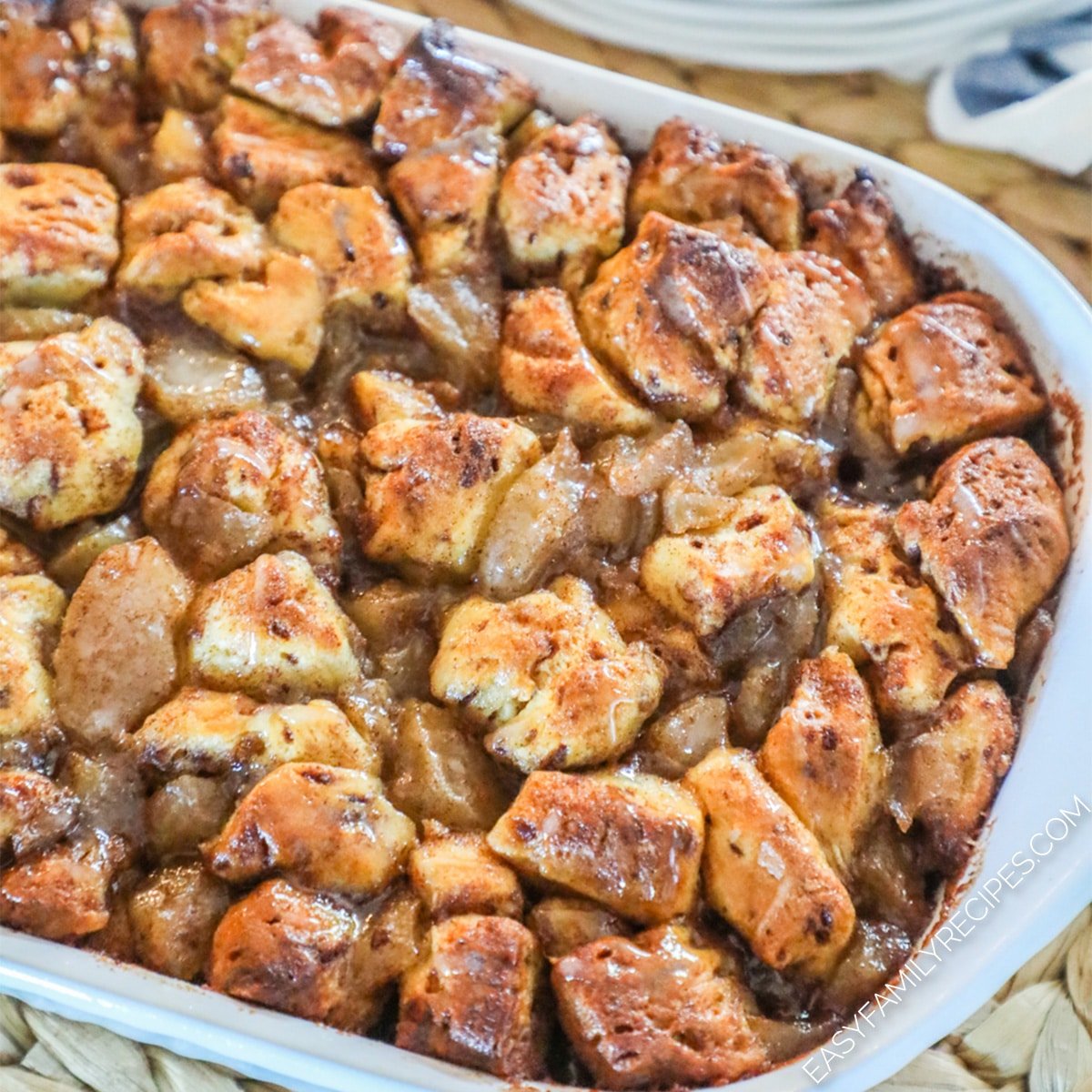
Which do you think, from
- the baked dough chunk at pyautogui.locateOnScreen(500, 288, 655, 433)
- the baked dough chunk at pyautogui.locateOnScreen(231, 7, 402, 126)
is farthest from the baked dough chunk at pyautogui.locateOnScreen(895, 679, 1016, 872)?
Result: the baked dough chunk at pyautogui.locateOnScreen(231, 7, 402, 126)

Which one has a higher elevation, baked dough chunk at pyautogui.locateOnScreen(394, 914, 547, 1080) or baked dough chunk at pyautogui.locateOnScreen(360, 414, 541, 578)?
baked dough chunk at pyautogui.locateOnScreen(360, 414, 541, 578)

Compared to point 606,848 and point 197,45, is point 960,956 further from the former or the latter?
point 197,45

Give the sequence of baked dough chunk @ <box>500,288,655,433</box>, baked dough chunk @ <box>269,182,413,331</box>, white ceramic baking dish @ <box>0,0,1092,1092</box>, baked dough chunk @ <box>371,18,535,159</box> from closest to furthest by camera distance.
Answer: white ceramic baking dish @ <box>0,0,1092,1092</box> → baked dough chunk @ <box>500,288,655,433</box> → baked dough chunk @ <box>269,182,413,331</box> → baked dough chunk @ <box>371,18,535,159</box>

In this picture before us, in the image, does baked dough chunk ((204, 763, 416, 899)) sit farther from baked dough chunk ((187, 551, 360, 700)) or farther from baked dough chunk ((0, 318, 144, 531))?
baked dough chunk ((0, 318, 144, 531))

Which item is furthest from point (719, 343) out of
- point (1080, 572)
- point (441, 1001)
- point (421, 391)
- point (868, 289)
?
point (441, 1001)

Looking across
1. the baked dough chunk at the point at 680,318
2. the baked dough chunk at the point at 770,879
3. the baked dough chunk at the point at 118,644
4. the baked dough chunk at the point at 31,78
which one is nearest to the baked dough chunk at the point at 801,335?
the baked dough chunk at the point at 680,318

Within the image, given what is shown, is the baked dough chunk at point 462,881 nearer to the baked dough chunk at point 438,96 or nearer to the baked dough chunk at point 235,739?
the baked dough chunk at point 235,739
